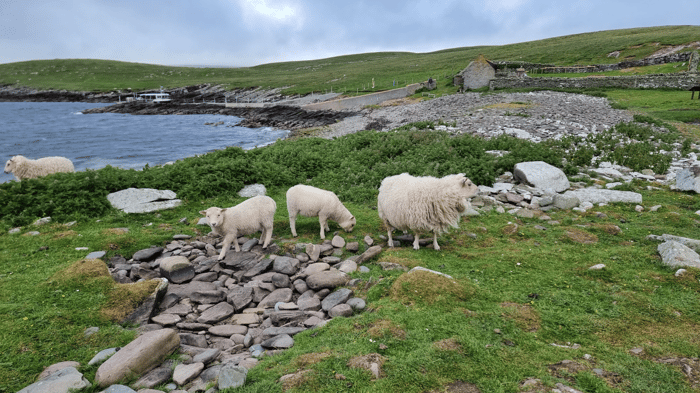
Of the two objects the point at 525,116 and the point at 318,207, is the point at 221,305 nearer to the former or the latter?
the point at 318,207

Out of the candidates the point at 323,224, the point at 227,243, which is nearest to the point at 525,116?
the point at 323,224

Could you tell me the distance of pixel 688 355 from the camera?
5.19 meters

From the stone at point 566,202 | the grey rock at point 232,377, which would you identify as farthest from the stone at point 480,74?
the grey rock at point 232,377

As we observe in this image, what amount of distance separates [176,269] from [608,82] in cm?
5755

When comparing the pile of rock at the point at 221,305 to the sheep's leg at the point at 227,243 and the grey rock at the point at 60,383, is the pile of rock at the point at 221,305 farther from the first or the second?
the sheep's leg at the point at 227,243

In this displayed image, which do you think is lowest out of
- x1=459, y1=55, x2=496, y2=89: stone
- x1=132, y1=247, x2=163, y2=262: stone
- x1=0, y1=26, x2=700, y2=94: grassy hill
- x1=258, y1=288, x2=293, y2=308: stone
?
x1=258, y1=288, x2=293, y2=308: stone

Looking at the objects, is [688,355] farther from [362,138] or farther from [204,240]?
[362,138]

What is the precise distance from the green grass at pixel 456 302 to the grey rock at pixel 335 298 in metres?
0.44

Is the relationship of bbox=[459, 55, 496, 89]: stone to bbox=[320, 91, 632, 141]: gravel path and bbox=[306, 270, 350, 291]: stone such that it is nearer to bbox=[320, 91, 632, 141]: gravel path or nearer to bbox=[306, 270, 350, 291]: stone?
bbox=[320, 91, 632, 141]: gravel path

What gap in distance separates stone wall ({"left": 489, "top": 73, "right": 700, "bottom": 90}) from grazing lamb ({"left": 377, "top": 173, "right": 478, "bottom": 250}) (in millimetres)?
47147

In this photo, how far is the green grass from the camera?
502 cm

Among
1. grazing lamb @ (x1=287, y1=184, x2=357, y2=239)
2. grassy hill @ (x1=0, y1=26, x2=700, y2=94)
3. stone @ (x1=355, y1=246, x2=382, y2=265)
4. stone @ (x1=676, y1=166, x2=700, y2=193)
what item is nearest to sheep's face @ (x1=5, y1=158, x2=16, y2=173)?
grazing lamb @ (x1=287, y1=184, x2=357, y2=239)

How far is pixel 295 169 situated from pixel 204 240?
6.99m

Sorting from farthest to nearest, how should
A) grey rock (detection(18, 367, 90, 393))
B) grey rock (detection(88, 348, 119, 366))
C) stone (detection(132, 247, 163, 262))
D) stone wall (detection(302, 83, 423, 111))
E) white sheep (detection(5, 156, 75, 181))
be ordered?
stone wall (detection(302, 83, 423, 111)) < white sheep (detection(5, 156, 75, 181)) < stone (detection(132, 247, 163, 262)) < grey rock (detection(88, 348, 119, 366)) < grey rock (detection(18, 367, 90, 393))
